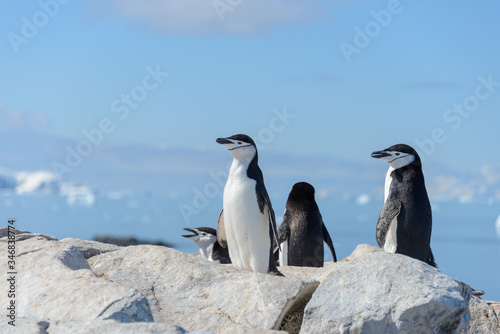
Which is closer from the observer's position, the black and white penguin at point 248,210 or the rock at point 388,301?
the rock at point 388,301

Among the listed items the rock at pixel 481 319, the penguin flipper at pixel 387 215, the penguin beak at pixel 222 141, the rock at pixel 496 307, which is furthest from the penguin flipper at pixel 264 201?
the rock at pixel 496 307

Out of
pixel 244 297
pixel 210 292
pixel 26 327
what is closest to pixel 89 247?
pixel 210 292

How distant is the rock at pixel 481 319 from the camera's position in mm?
5797

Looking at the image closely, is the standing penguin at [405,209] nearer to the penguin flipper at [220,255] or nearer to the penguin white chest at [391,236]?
the penguin white chest at [391,236]

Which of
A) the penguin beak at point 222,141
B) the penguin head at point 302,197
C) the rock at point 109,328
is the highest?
the penguin beak at point 222,141

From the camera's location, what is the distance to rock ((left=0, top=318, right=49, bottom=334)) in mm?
4105

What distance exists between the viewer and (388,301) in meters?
4.94

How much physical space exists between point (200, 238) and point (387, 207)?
9.89 feet

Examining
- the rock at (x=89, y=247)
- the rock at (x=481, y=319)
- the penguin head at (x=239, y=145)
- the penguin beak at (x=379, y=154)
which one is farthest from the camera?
the penguin beak at (x=379, y=154)

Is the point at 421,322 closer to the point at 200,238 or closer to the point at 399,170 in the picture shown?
the point at 399,170

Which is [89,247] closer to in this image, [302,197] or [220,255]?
[220,255]

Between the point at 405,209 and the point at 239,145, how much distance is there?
2297 millimetres

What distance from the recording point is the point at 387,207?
26.2ft

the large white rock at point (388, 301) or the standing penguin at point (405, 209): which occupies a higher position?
the standing penguin at point (405, 209)
